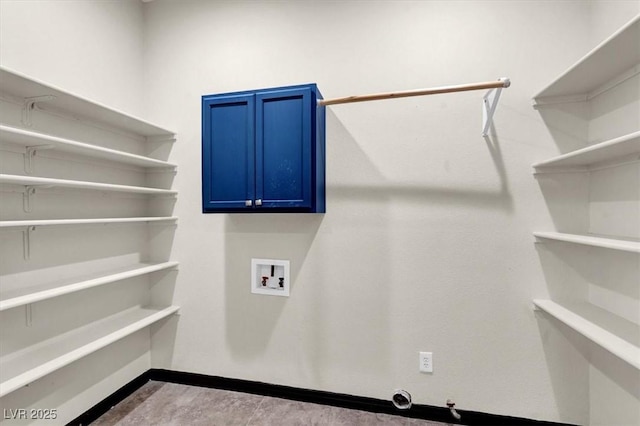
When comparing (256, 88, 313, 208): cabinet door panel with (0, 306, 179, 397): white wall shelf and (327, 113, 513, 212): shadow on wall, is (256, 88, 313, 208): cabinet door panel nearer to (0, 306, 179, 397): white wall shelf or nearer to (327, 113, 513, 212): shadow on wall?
(327, 113, 513, 212): shadow on wall

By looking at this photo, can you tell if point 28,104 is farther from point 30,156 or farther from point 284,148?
point 284,148

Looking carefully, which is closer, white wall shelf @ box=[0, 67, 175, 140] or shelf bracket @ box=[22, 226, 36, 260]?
white wall shelf @ box=[0, 67, 175, 140]

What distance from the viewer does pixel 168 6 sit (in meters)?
2.21

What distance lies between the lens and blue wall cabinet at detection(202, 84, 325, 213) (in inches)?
64.8

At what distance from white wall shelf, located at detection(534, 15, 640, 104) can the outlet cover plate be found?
1.86 meters

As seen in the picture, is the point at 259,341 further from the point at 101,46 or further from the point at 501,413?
the point at 101,46

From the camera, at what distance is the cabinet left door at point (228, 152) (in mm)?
1723

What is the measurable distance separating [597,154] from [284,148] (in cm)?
154

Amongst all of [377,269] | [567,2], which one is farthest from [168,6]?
[567,2]

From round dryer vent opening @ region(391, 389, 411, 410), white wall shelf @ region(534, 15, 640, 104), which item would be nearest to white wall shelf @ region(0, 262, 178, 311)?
round dryer vent opening @ region(391, 389, 411, 410)

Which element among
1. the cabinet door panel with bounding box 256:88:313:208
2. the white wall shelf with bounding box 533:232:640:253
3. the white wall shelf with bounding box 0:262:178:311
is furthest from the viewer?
the cabinet door panel with bounding box 256:88:313:208

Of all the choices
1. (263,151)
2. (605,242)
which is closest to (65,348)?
(263,151)

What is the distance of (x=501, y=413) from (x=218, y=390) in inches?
73.4

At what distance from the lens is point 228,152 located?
177cm
